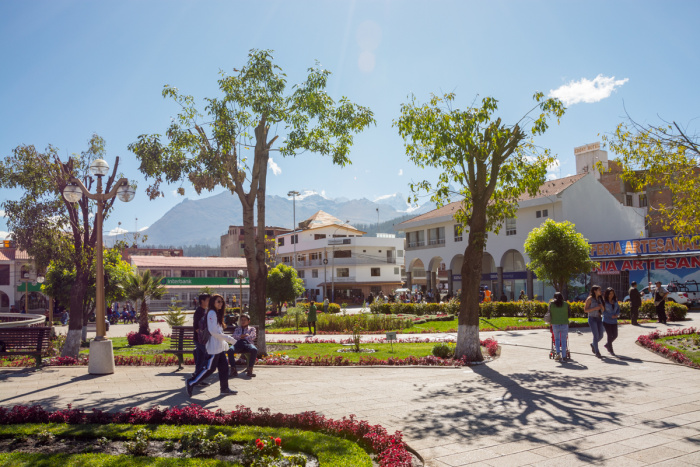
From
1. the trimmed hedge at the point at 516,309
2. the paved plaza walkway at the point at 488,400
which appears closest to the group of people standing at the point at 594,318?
the paved plaza walkway at the point at 488,400

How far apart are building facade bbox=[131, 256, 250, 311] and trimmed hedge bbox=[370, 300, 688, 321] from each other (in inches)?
1040

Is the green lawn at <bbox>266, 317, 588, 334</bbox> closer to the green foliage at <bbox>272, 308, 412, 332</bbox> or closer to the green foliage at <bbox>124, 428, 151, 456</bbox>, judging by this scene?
the green foliage at <bbox>272, 308, 412, 332</bbox>

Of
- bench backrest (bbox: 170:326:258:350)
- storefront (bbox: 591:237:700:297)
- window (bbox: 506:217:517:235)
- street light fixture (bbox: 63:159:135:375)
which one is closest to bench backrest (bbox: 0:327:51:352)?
street light fixture (bbox: 63:159:135:375)

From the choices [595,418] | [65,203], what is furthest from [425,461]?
[65,203]

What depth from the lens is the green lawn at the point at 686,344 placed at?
36.9ft

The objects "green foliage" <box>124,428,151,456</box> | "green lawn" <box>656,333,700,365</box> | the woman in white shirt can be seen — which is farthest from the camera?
"green lawn" <box>656,333,700,365</box>

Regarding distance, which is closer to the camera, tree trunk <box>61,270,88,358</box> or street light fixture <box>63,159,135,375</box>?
street light fixture <box>63,159,135,375</box>

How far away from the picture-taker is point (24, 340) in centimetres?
1181

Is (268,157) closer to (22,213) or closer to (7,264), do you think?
(22,213)

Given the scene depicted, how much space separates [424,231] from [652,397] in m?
41.5

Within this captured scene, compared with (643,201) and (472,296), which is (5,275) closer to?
(472,296)

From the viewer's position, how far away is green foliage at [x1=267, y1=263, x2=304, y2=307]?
3738cm

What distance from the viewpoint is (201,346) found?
348 inches

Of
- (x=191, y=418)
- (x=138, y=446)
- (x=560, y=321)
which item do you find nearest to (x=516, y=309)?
(x=560, y=321)
